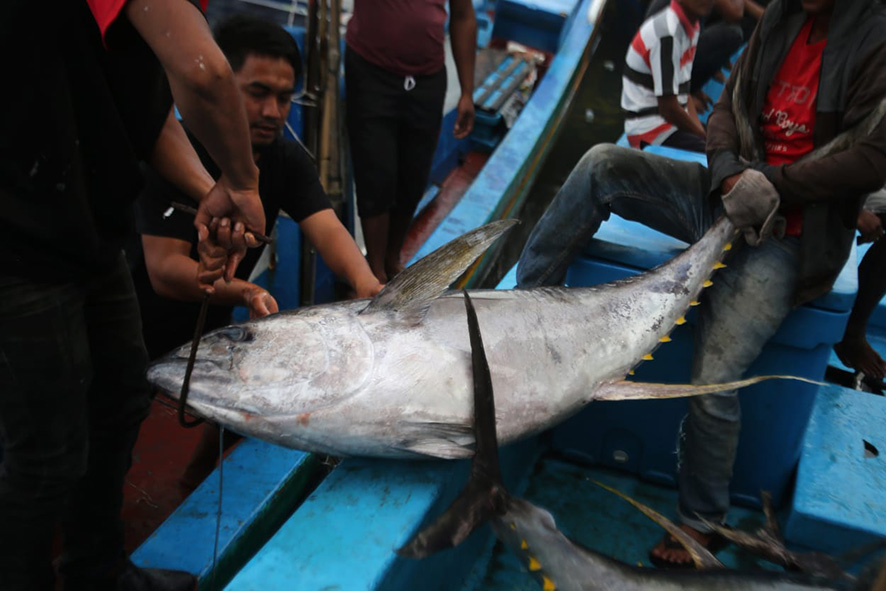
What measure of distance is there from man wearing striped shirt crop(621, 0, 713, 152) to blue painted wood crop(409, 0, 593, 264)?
0.86 m

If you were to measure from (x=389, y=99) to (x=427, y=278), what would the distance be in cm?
235

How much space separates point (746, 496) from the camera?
2.71m

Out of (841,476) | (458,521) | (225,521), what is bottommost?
(225,521)

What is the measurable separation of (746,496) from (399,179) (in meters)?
2.55

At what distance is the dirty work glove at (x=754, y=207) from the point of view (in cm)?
227

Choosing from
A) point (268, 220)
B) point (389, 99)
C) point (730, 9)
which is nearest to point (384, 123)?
point (389, 99)

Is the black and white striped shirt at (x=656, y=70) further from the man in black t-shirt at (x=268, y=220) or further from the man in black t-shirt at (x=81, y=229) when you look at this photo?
the man in black t-shirt at (x=81, y=229)

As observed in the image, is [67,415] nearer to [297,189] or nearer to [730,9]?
[297,189]

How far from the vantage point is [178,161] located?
6.77 ft

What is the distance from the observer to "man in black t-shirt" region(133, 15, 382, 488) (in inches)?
92.5

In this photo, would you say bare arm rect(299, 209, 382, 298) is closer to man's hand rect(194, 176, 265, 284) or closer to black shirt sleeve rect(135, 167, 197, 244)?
black shirt sleeve rect(135, 167, 197, 244)

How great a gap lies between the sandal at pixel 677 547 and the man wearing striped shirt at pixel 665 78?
2.60 m

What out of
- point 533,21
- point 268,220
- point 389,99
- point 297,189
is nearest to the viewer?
point 297,189

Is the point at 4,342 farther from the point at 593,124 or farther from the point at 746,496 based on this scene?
the point at 593,124
